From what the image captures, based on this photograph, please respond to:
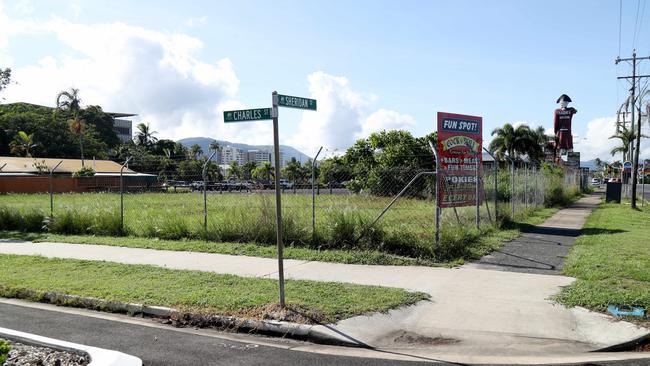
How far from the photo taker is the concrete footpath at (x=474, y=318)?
5.55 m

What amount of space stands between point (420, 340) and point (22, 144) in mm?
83481

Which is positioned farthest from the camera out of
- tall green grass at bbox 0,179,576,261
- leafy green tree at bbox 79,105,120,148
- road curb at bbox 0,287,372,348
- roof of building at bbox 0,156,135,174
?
leafy green tree at bbox 79,105,120,148

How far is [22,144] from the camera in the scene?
75.8 meters

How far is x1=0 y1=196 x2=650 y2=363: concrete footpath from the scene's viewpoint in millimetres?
5555

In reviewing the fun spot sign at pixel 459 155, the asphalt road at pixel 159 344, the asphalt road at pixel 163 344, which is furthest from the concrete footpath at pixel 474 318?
the fun spot sign at pixel 459 155

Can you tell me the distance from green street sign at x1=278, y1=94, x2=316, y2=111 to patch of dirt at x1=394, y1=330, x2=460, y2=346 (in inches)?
120

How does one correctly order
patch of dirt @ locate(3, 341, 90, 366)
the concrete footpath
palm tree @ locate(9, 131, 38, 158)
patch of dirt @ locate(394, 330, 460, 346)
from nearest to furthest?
patch of dirt @ locate(3, 341, 90, 366) < the concrete footpath < patch of dirt @ locate(394, 330, 460, 346) < palm tree @ locate(9, 131, 38, 158)

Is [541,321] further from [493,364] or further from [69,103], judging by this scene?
[69,103]

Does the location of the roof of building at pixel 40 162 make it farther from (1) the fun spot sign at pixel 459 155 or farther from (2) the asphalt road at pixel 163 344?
(2) the asphalt road at pixel 163 344

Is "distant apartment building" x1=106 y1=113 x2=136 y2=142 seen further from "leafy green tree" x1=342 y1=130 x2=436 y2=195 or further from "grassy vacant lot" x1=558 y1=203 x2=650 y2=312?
"grassy vacant lot" x1=558 y1=203 x2=650 y2=312

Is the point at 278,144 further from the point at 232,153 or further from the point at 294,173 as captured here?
the point at 232,153

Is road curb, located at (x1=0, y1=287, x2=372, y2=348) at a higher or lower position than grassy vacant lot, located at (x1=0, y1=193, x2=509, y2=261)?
lower

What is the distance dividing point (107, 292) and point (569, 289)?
683cm

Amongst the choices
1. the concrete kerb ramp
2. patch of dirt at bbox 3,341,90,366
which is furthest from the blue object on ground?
patch of dirt at bbox 3,341,90,366
